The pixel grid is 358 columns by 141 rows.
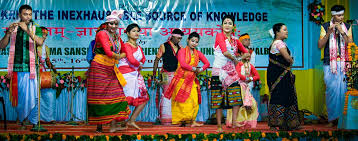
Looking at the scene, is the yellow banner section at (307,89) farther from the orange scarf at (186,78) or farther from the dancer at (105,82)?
the dancer at (105,82)

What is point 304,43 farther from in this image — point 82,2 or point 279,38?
point 82,2

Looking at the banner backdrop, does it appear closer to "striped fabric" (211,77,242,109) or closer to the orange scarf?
the orange scarf

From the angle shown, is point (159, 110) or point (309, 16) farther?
point (309, 16)

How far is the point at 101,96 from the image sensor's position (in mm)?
6301

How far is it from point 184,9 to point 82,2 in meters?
2.00

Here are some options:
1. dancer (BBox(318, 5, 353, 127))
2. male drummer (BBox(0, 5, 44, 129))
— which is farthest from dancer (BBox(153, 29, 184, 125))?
dancer (BBox(318, 5, 353, 127))

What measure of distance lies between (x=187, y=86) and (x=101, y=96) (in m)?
1.95

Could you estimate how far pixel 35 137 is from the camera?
5809 mm

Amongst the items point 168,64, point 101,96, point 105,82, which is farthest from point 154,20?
point 101,96

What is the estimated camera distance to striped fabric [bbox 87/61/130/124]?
6297 mm

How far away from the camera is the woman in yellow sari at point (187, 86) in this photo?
25.5ft

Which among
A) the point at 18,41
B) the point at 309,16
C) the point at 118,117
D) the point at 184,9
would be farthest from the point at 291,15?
the point at 18,41

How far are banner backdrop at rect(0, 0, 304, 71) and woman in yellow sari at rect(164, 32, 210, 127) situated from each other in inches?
48.1

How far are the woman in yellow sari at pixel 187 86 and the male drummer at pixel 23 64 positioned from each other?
2.39 metres
